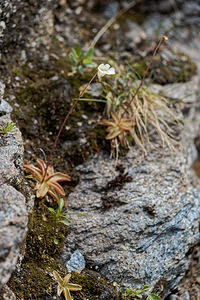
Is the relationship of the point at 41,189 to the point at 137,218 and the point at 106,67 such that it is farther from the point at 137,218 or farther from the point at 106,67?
the point at 106,67

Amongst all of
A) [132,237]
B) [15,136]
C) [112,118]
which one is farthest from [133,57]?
[132,237]

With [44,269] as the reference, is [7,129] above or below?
above

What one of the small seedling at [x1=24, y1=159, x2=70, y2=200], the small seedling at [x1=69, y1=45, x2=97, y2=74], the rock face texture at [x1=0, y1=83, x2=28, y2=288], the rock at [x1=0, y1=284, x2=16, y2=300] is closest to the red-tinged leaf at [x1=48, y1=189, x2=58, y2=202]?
the small seedling at [x1=24, y1=159, x2=70, y2=200]

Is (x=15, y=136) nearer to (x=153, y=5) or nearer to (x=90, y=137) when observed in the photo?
(x=90, y=137)

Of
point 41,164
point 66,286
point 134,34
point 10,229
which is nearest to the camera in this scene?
point 10,229

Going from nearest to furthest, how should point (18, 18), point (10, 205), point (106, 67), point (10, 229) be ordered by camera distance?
point (10, 229) < point (10, 205) < point (106, 67) < point (18, 18)

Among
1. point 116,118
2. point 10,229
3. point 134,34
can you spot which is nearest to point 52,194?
point 10,229

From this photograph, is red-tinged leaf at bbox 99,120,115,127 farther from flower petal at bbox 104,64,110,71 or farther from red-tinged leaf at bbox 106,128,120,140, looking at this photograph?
flower petal at bbox 104,64,110,71
